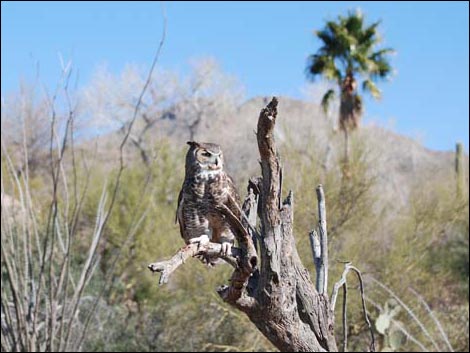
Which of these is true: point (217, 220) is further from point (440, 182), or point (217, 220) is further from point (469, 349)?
point (440, 182)

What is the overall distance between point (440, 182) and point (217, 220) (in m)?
13.1

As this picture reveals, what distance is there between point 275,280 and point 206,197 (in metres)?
0.41

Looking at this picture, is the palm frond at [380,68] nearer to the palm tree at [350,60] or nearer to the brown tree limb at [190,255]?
the palm tree at [350,60]

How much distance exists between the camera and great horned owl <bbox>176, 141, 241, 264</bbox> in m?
3.21

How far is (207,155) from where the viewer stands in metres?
3.30

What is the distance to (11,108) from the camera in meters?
22.3

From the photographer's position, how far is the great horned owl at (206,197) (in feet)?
10.5

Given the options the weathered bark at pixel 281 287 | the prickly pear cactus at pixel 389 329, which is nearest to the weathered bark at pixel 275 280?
the weathered bark at pixel 281 287

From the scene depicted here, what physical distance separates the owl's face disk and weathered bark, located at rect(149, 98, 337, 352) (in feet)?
0.56

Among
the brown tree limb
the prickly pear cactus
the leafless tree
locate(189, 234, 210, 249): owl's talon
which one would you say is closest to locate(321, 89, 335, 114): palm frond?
the prickly pear cactus

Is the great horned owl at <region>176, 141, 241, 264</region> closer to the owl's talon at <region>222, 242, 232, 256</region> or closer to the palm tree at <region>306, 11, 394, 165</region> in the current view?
the owl's talon at <region>222, 242, 232, 256</region>

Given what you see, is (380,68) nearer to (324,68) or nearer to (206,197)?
(324,68)

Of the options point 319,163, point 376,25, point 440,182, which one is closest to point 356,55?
point 376,25

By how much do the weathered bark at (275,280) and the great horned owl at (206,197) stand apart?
91 mm
